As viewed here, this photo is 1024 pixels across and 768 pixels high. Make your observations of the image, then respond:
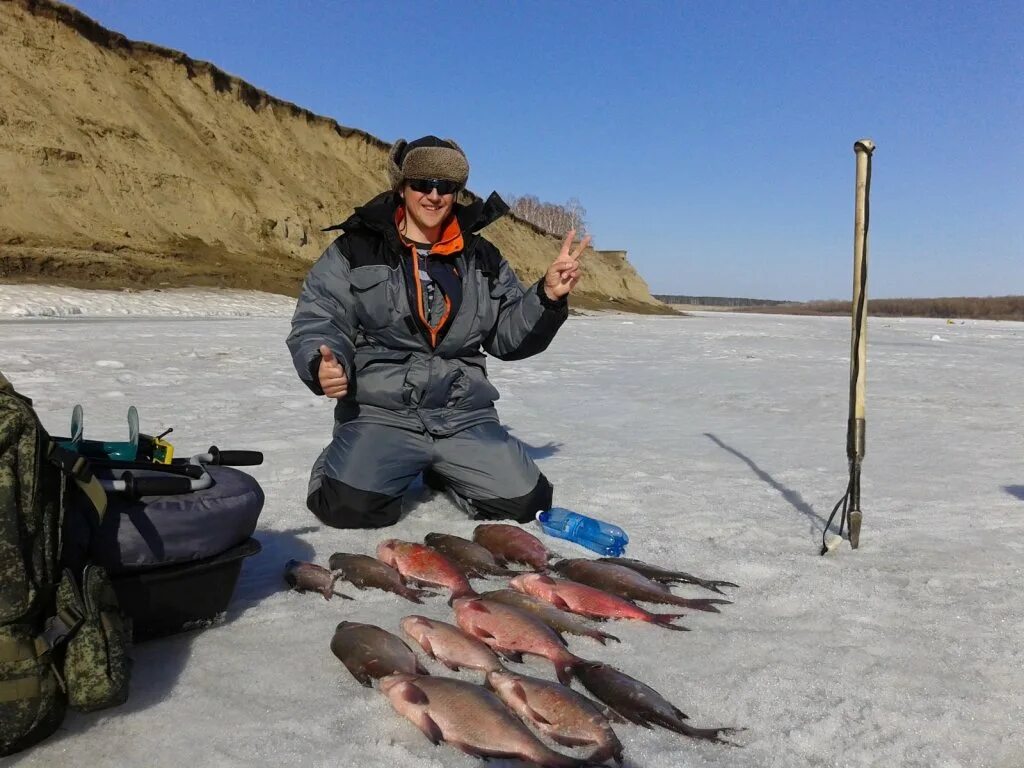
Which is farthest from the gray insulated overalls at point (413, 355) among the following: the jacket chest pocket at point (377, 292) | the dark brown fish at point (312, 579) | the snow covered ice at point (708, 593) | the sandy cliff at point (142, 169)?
the sandy cliff at point (142, 169)

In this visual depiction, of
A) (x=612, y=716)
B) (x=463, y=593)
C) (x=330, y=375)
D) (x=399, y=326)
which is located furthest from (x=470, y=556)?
(x=399, y=326)

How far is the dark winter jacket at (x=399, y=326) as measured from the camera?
11.7 feet

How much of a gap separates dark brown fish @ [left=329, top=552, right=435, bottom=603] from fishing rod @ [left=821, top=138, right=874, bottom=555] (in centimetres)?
168

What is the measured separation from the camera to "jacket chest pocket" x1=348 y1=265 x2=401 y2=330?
3553 millimetres

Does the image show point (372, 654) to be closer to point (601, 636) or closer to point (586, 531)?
point (601, 636)

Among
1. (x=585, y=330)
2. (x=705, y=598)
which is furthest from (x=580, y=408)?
(x=585, y=330)

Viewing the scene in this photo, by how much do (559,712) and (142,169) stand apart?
88.7ft

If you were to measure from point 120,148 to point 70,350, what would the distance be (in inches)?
734

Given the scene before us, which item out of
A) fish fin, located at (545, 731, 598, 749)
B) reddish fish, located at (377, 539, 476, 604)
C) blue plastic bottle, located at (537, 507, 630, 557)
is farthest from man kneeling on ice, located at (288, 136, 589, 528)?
fish fin, located at (545, 731, 598, 749)

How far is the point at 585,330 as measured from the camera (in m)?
21.9

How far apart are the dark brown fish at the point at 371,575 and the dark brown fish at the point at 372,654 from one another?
44 centimetres

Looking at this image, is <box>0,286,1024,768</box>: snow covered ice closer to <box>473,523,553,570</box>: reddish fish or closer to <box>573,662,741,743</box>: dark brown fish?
<box>573,662,741,743</box>: dark brown fish

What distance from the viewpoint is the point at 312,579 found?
261 cm

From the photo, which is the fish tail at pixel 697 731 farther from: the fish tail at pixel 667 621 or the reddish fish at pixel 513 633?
the fish tail at pixel 667 621
